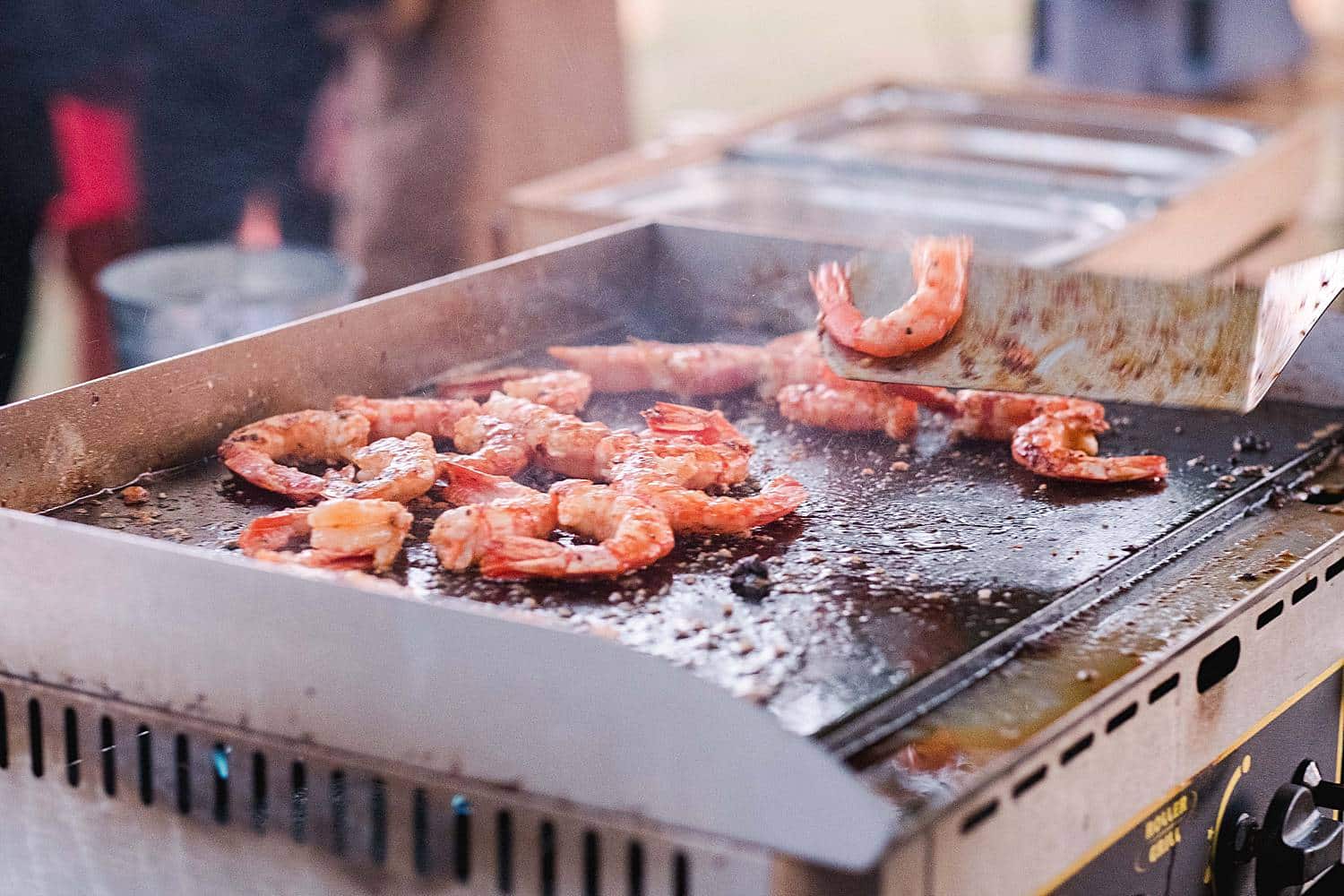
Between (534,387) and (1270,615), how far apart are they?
109 cm

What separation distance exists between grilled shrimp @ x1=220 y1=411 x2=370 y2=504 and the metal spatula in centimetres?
68

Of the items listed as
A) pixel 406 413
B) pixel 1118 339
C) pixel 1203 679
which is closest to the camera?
pixel 1203 679

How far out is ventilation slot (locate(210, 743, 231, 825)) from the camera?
149 cm

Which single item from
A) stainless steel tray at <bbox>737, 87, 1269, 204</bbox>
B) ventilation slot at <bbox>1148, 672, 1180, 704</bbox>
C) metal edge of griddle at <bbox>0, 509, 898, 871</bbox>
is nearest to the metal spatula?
ventilation slot at <bbox>1148, 672, 1180, 704</bbox>

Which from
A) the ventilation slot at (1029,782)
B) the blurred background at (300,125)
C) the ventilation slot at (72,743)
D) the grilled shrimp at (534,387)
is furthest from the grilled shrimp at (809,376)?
the blurred background at (300,125)

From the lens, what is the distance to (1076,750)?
1.44 metres

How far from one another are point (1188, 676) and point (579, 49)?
405 cm

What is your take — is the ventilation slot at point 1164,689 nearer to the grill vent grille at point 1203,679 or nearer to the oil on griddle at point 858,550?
the grill vent grille at point 1203,679

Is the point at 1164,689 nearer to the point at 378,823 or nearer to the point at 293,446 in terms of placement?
the point at 378,823

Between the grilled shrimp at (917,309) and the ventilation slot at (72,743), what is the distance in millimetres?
1098

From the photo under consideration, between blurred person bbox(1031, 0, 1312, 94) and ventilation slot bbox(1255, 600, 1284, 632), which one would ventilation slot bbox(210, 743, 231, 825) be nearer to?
ventilation slot bbox(1255, 600, 1284, 632)

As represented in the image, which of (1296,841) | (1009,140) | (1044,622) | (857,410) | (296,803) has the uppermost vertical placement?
(1009,140)

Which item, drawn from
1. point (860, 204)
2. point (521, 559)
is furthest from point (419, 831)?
point (860, 204)

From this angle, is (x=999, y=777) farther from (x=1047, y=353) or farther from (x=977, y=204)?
(x=977, y=204)
